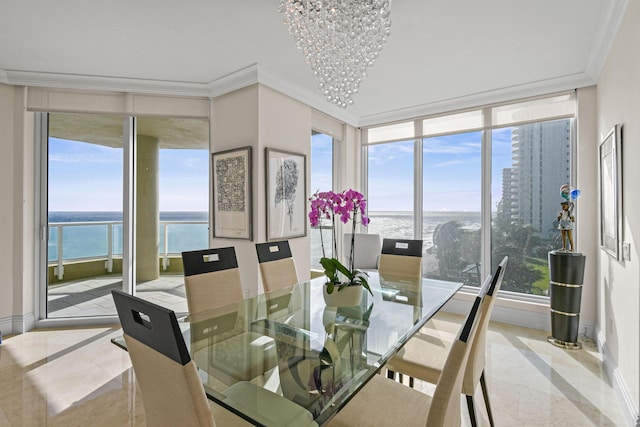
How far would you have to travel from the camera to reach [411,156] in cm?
460

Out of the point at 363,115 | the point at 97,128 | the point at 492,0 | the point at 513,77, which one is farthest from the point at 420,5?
the point at 97,128

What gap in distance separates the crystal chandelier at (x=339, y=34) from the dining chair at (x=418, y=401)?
1693 millimetres

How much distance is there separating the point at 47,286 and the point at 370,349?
3901 millimetres

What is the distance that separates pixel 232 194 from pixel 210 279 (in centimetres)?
147

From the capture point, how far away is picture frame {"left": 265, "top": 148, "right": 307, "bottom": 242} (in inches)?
132

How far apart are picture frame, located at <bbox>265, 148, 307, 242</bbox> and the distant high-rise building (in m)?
2.45

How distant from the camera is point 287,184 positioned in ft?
11.6

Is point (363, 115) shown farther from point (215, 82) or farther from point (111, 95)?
point (111, 95)

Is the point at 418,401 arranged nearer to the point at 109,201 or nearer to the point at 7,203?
the point at 109,201

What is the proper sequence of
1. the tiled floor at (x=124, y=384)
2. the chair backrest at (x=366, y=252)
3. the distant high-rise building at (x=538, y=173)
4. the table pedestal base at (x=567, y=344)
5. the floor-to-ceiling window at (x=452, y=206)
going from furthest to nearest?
the chair backrest at (x=366, y=252), the floor-to-ceiling window at (x=452, y=206), the distant high-rise building at (x=538, y=173), the table pedestal base at (x=567, y=344), the tiled floor at (x=124, y=384)

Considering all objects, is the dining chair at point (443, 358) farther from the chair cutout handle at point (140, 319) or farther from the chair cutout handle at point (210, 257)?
the chair cutout handle at point (210, 257)

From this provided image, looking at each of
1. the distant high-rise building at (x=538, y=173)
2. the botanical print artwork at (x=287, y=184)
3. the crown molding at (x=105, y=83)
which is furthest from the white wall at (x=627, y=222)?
the crown molding at (x=105, y=83)

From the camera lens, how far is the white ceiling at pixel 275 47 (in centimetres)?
221

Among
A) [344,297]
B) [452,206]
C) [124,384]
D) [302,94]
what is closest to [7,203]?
[124,384]
